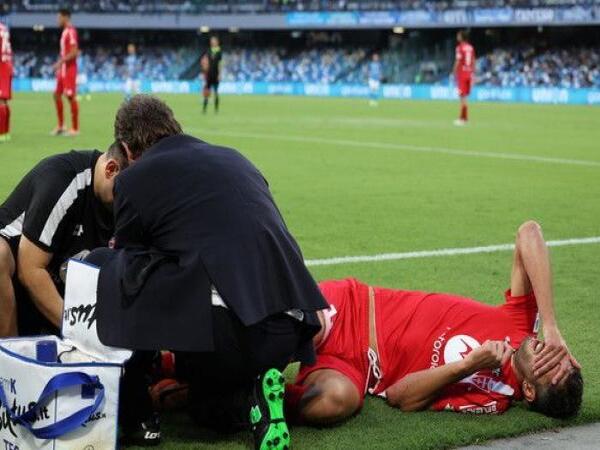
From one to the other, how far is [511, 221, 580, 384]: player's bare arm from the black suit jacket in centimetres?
99

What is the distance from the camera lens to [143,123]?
4.49 m

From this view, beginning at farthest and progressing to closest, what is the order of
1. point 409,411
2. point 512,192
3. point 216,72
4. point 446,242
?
point 216,72, point 512,192, point 446,242, point 409,411

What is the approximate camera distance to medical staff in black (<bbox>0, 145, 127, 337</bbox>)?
15.4 ft

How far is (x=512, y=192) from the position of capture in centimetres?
1321

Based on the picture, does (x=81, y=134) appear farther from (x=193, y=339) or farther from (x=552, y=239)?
(x=193, y=339)

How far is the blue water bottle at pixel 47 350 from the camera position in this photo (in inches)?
176

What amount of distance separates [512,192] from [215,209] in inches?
368

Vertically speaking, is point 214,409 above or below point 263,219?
below

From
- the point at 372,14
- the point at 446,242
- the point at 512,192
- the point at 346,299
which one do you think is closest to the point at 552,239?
the point at 446,242

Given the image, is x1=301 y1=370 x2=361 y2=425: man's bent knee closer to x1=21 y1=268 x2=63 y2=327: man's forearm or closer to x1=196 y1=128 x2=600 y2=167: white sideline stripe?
x1=21 y1=268 x2=63 y2=327: man's forearm

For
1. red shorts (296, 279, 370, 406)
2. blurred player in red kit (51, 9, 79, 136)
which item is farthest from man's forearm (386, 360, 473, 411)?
blurred player in red kit (51, 9, 79, 136)

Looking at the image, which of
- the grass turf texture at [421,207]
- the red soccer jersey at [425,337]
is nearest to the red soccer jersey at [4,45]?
the grass turf texture at [421,207]

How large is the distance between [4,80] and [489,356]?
1509 centimetres

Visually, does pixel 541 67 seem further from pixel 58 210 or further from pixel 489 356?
pixel 58 210
